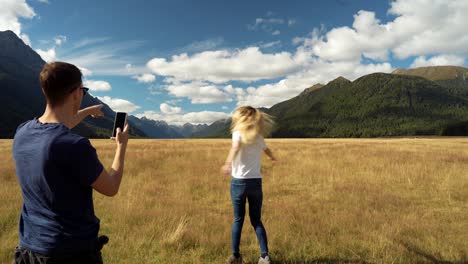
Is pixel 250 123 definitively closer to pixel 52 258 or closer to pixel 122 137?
pixel 122 137

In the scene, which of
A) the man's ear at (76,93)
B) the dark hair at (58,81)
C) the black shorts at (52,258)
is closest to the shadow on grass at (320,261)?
the black shorts at (52,258)

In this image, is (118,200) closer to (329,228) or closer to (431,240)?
(329,228)

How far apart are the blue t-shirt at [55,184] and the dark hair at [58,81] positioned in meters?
0.21

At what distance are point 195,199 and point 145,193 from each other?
64.2 inches

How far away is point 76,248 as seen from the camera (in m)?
2.38

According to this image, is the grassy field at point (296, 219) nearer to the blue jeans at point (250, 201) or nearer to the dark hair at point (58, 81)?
the blue jeans at point (250, 201)

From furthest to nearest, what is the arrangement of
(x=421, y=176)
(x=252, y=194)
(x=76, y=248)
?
(x=421, y=176)
(x=252, y=194)
(x=76, y=248)

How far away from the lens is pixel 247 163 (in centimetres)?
506

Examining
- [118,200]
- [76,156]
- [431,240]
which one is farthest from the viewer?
[118,200]

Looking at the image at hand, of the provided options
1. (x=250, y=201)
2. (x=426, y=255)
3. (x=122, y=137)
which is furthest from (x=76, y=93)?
(x=426, y=255)

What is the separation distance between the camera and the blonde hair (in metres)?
4.98

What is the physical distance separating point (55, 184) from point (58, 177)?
0.06 meters

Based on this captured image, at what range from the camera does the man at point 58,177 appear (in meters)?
2.21

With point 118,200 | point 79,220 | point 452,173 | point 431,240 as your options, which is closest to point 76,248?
point 79,220
